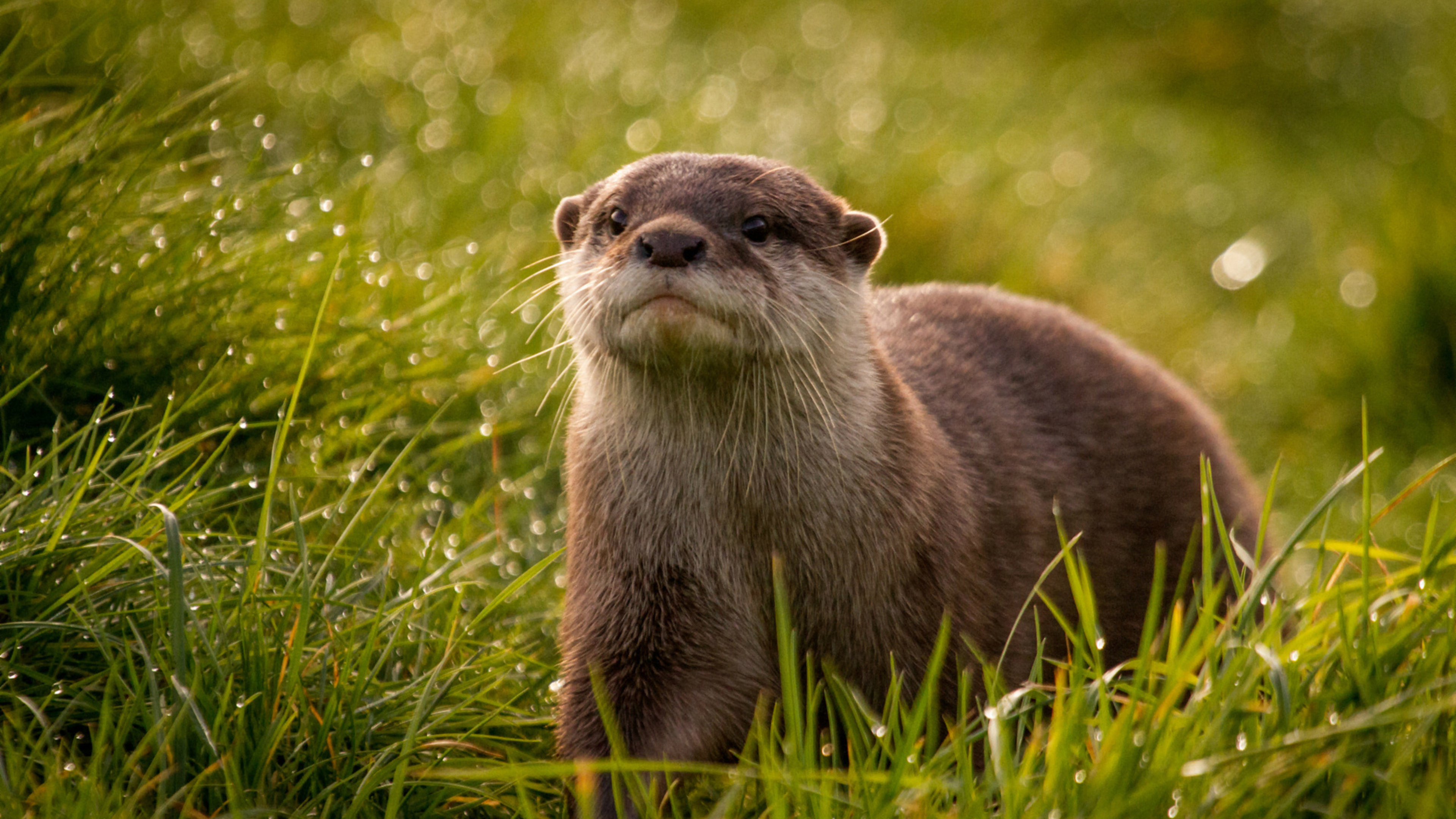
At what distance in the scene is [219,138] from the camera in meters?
4.10

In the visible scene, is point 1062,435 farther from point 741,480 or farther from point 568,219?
point 568,219

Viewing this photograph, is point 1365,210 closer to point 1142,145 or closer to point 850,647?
point 1142,145

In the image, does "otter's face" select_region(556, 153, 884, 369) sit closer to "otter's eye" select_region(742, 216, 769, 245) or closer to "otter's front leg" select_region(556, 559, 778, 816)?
"otter's eye" select_region(742, 216, 769, 245)

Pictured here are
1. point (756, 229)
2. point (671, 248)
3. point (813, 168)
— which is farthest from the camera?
point (813, 168)

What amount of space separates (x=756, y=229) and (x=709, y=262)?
0.28m

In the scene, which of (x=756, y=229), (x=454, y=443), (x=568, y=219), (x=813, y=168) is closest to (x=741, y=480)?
(x=756, y=229)

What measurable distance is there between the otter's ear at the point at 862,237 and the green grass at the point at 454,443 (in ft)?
1.95

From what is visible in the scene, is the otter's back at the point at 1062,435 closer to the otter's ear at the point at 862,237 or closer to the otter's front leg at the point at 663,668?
the otter's ear at the point at 862,237

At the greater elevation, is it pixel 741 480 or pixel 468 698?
pixel 741 480

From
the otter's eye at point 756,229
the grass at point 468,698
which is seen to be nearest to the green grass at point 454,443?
the grass at point 468,698

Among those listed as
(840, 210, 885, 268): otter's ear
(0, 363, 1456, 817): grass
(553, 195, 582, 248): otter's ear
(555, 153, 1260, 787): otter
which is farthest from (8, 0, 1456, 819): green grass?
(840, 210, 885, 268): otter's ear

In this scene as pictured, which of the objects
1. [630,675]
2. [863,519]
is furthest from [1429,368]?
[630,675]

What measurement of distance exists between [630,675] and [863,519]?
48cm

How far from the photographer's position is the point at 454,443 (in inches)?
118
